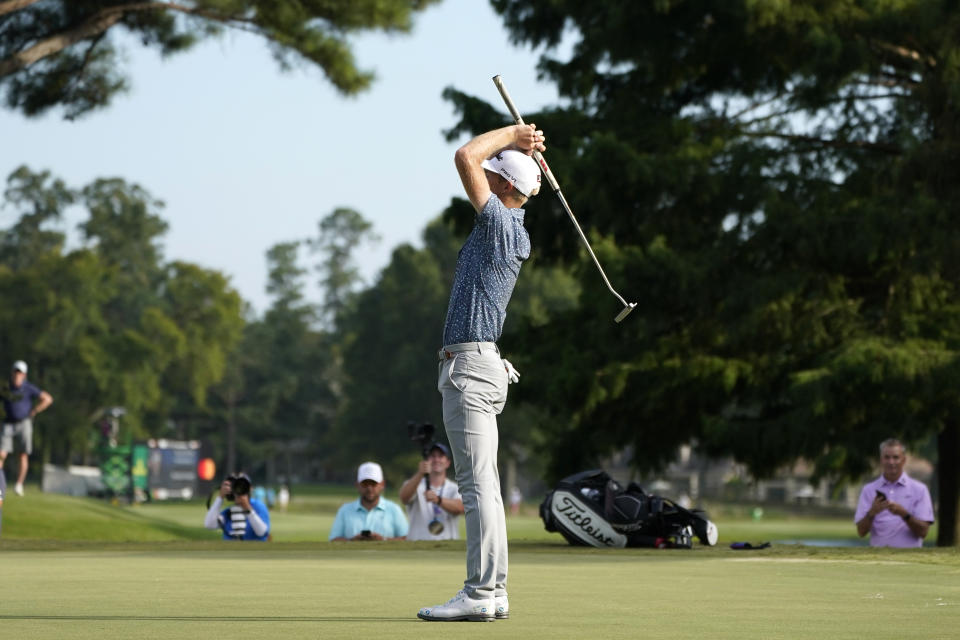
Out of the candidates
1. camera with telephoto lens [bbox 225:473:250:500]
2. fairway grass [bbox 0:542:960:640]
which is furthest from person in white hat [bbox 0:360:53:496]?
fairway grass [bbox 0:542:960:640]

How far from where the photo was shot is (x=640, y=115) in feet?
71.5

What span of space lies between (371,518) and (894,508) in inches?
162

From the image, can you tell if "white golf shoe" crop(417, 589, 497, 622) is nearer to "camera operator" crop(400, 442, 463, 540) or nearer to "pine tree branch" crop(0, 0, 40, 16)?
"camera operator" crop(400, 442, 463, 540)

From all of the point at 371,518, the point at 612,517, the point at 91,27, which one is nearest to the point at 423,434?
the point at 371,518

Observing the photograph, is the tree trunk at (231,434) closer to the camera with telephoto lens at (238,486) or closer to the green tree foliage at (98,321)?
the green tree foliage at (98,321)

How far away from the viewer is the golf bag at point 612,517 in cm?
1047

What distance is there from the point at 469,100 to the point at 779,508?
209ft

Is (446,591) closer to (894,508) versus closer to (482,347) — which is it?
(482,347)

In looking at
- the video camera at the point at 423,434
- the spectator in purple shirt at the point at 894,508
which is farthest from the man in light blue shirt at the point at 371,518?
the spectator in purple shirt at the point at 894,508

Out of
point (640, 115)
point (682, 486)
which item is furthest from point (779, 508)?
point (640, 115)

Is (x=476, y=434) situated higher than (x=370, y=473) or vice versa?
(x=476, y=434)

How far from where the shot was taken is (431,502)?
484 inches

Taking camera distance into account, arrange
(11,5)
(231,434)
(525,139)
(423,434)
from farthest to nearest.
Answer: (231,434), (11,5), (423,434), (525,139)

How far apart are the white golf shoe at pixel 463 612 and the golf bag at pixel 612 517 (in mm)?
4949
